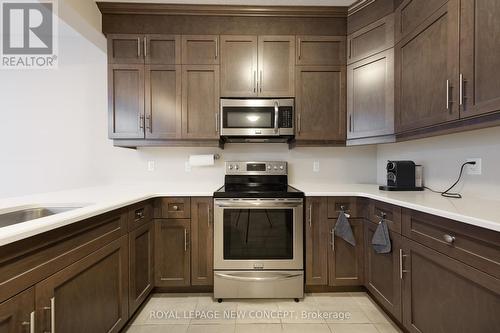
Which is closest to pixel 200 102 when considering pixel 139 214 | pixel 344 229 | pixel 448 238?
pixel 139 214

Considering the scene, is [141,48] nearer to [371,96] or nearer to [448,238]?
[371,96]

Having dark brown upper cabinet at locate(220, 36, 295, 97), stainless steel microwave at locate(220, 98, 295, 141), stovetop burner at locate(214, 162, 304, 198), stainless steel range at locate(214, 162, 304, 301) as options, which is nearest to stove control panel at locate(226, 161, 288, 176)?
stovetop burner at locate(214, 162, 304, 198)

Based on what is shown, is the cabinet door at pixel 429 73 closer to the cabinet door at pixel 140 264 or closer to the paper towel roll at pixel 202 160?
the paper towel roll at pixel 202 160

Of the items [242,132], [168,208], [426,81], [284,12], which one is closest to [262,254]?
[168,208]

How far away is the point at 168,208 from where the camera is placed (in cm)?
200

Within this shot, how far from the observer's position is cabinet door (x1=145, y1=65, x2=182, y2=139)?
2174 millimetres

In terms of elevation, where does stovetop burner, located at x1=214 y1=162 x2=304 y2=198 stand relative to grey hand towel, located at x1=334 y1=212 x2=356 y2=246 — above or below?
above

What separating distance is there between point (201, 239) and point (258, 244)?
19.3 inches

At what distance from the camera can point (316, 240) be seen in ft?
6.57

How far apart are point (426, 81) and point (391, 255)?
1210 mm

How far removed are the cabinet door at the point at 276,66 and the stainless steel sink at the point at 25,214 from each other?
5.89ft

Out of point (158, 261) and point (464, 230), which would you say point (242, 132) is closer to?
point (158, 261)

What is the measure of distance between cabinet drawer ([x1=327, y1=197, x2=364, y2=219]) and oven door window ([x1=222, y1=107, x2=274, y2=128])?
88 cm

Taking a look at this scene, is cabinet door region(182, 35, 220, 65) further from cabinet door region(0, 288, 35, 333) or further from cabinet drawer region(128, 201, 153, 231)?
cabinet door region(0, 288, 35, 333)
